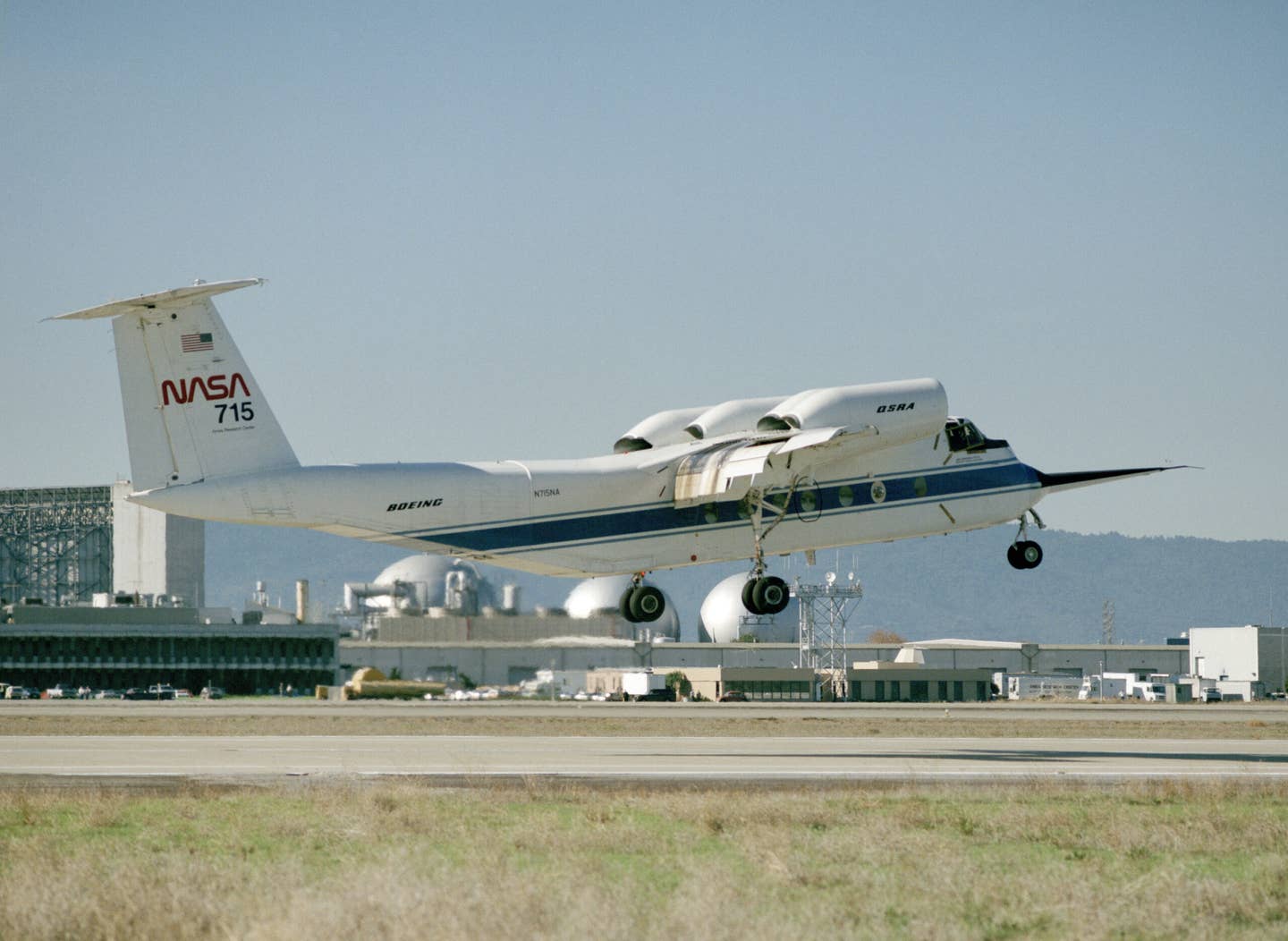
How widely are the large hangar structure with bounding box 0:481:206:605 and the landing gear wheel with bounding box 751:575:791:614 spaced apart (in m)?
92.5

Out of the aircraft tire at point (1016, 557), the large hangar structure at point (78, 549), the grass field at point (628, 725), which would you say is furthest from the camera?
the large hangar structure at point (78, 549)

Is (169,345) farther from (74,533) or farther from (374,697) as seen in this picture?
(74,533)

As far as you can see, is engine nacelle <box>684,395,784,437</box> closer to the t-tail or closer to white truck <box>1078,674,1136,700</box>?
the t-tail

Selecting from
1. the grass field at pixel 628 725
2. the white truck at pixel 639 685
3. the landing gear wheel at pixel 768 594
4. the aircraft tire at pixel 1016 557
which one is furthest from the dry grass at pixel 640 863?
the white truck at pixel 639 685

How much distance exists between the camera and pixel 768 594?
34719 millimetres

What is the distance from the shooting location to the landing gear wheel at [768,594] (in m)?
34.6

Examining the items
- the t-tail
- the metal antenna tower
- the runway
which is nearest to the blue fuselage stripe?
the t-tail

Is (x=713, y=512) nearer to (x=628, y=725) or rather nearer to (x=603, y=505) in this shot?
(x=603, y=505)

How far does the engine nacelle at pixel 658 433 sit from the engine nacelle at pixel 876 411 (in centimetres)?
228

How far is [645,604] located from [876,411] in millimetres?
7084

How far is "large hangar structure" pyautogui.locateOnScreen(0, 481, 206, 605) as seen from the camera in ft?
390

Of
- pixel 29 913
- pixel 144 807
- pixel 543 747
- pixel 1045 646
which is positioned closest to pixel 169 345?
pixel 144 807

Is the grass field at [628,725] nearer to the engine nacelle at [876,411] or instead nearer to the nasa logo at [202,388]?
the engine nacelle at [876,411]

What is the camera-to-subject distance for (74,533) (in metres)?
121
